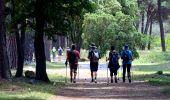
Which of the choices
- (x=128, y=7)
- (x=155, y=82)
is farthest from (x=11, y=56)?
(x=128, y=7)

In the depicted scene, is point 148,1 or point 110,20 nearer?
point 110,20

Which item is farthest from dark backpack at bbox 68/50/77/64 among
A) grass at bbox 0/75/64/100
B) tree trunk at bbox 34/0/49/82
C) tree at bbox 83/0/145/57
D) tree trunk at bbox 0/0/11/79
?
tree at bbox 83/0/145/57

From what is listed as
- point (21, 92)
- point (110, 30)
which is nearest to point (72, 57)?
point (21, 92)

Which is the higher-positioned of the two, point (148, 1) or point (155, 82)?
point (148, 1)

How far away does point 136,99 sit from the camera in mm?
19500

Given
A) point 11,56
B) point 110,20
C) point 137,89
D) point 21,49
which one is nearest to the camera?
point 137,89

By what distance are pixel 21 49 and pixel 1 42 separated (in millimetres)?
6912

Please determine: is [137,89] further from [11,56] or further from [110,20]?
[110,20]

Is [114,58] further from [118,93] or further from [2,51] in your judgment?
[2,51]

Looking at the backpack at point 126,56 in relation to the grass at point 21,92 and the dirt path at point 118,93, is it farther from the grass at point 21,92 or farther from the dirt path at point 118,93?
the grass at point 21,92

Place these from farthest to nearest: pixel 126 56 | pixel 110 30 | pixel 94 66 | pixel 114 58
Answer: pixel 110 30
pixel 94 66
pixel 114 58
pixel 126 56

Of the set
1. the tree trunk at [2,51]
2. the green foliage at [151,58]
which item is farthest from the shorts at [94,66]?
the green foliage at [151,58]

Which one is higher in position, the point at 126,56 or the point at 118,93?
the point at 126,56

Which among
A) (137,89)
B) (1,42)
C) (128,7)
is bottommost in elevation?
(137,89)
